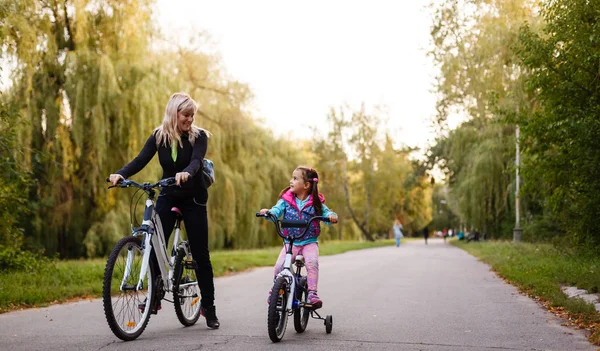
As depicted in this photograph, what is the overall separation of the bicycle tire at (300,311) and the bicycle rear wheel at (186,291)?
3.21ft

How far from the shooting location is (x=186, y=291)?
6.11 m

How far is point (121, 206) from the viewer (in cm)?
1841

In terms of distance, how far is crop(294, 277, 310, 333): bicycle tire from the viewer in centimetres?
572

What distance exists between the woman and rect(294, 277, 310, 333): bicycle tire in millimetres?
874

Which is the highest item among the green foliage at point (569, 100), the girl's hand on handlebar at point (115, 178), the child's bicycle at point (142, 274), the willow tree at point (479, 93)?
the willow tree at point (479, 93)

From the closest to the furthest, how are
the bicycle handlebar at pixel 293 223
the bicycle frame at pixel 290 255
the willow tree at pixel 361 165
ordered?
1. the bicycle frame at pixel 290 255
2. the bicycle handlebar at pixel 293 223
3. the willow tree at pixel 361 165

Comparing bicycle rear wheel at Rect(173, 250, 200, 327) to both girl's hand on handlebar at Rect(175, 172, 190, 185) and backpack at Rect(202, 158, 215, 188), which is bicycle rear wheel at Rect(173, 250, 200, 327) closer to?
backpack at Rect(202, 158, 215, 188)

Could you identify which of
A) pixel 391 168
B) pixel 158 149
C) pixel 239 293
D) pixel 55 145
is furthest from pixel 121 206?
pixel 391 168

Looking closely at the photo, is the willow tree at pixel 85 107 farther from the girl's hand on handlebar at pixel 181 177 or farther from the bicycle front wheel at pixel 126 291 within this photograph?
the girl's hand on handlebar at pixel 181 177

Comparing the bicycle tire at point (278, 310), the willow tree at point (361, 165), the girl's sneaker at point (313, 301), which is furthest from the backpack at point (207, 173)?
the willow tree at point (361, 165)

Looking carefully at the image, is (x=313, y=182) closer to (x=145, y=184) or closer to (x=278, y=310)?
(x=278, y=310)

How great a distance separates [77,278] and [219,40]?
16729 millimetres

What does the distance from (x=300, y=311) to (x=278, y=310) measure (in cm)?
59

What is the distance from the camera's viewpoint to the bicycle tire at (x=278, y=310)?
517cm
